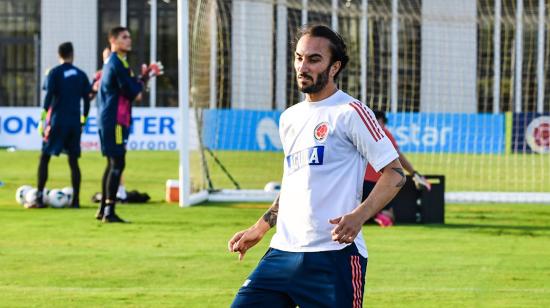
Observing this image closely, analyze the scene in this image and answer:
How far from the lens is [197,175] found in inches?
739

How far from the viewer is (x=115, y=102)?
46.3 feet

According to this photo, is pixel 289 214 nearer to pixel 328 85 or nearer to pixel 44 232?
pixel 328 85

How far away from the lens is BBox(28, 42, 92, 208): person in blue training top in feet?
53.2

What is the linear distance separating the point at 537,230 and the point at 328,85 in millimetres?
9494

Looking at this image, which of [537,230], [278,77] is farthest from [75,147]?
[278,77]

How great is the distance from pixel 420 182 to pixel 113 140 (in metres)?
3.50

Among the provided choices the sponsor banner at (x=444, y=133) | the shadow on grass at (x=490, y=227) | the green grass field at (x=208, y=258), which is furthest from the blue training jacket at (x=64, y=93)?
the sponsor banner at (x=444, y=133)

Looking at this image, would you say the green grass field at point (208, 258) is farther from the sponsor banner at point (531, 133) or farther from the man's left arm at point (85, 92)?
the sponsor banner at point (531, 133)

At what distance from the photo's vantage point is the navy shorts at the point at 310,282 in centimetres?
534

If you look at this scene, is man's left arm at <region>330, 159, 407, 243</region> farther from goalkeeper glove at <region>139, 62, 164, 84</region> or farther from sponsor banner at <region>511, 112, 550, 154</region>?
sponsor banner at <region>511, 112, 550, 154</region>

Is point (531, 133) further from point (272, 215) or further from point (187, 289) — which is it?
point (272, 215)

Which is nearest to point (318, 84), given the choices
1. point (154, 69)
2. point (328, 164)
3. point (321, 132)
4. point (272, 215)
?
point (321, 132)

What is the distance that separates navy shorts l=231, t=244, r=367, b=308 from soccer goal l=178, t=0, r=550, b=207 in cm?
1407

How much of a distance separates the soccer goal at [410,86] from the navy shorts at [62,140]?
11.2 feet
